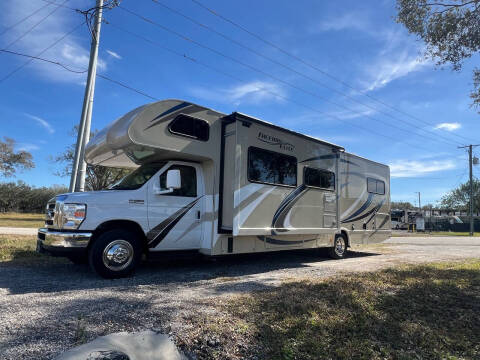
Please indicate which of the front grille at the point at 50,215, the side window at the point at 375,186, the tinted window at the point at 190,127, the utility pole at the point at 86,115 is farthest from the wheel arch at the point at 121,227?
the side window at the point at 375,186

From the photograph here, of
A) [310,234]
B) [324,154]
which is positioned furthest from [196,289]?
[324,154]

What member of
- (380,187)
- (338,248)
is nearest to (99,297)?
(338,248)

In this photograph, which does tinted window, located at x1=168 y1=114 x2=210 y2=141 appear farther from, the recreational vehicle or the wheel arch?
the wheel arch

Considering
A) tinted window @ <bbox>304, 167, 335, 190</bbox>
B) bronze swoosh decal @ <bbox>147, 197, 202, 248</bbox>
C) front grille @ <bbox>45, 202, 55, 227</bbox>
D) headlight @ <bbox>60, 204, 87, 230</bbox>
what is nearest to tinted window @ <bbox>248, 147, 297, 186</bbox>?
tinted window @ <bbox>304, 167, 335, 190</bbox>

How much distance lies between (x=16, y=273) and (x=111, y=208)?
86.6 inches

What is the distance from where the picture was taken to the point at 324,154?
350 inches

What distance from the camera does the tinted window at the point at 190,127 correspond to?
20.5 ft

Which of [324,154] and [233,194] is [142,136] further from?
[324,154]

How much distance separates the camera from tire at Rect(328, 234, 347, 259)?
9617mm

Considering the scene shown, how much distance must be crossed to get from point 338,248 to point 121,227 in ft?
21.1

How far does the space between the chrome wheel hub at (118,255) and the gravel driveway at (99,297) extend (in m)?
0.28

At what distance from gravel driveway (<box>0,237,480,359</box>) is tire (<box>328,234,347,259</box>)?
211cm

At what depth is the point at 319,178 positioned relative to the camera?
8750 mm

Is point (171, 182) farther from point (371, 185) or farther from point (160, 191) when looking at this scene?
point (371, 185)
